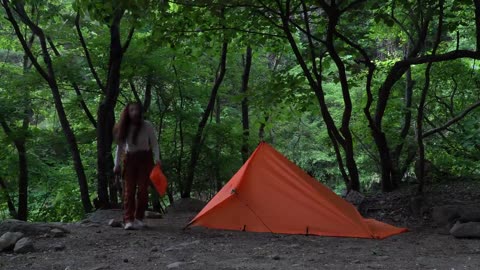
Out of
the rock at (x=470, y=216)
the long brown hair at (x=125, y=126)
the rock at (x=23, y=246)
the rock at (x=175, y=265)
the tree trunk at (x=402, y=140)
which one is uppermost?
the tree trunk at (x=402, y=140)

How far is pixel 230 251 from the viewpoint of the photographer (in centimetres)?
452

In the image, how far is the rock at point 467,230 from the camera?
520cm

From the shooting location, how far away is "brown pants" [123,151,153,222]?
5.65m

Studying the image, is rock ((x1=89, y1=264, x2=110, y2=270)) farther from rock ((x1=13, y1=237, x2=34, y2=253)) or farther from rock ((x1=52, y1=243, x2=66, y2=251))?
rock ((x1=13, y1=237, x2=34, y2=253))

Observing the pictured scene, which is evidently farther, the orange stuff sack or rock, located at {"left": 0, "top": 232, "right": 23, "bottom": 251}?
the orange stuff sack

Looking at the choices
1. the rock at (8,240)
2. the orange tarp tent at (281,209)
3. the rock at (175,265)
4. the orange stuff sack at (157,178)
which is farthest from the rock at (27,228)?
the rock at (175,265)

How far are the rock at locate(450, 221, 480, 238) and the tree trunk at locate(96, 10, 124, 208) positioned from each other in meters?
5.20

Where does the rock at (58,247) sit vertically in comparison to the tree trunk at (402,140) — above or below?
below

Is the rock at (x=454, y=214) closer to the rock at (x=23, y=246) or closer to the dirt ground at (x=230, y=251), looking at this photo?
the dirt ground at (x=230, y=251)

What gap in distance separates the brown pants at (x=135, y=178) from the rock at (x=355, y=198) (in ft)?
10.9

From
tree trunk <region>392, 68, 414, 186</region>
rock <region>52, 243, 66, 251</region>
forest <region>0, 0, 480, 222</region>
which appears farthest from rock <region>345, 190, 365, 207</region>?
rock <region>52, 243, 66, 251</region>

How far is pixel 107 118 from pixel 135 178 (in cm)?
259

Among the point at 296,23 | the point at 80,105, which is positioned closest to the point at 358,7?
the point at 296,23

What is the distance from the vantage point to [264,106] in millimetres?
8578
